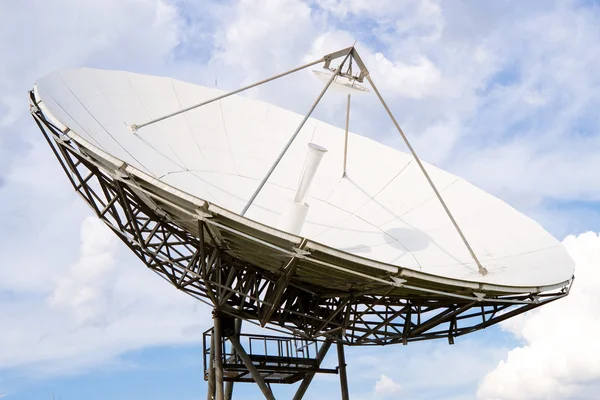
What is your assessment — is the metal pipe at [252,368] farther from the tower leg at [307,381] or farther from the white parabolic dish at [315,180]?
the white parabolic dish at [315,180]

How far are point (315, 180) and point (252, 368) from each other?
679cm

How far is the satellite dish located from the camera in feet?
65.4

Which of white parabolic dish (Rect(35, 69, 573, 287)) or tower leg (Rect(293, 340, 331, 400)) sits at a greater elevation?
white parabolic dish (Rect(35, 69, 573, 287))

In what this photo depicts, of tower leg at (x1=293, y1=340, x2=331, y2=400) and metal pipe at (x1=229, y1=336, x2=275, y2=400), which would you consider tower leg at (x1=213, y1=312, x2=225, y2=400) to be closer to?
metal pipe at (x1=229, y1=336, x2=275, y2=400)

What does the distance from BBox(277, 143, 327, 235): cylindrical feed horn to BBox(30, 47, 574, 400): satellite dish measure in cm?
4

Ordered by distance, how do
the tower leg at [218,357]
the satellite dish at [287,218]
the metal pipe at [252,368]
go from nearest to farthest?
the satellite dish at [287,218] → the tower leg at [218,357] → the metal pipe at [252,368]

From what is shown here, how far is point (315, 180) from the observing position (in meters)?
28.0

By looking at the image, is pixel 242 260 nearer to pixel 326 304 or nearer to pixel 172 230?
pixel 172 230

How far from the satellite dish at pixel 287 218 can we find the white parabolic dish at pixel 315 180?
0.20 feet

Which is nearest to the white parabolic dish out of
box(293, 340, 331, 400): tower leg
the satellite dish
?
the satellite dish

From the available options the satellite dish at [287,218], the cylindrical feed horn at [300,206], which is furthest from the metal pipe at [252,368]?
the cylindrical feed horn at [300,206]

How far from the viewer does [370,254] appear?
77.0ft

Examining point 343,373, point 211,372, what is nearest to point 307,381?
point 343,373

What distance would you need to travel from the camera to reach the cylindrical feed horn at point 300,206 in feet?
71.8
